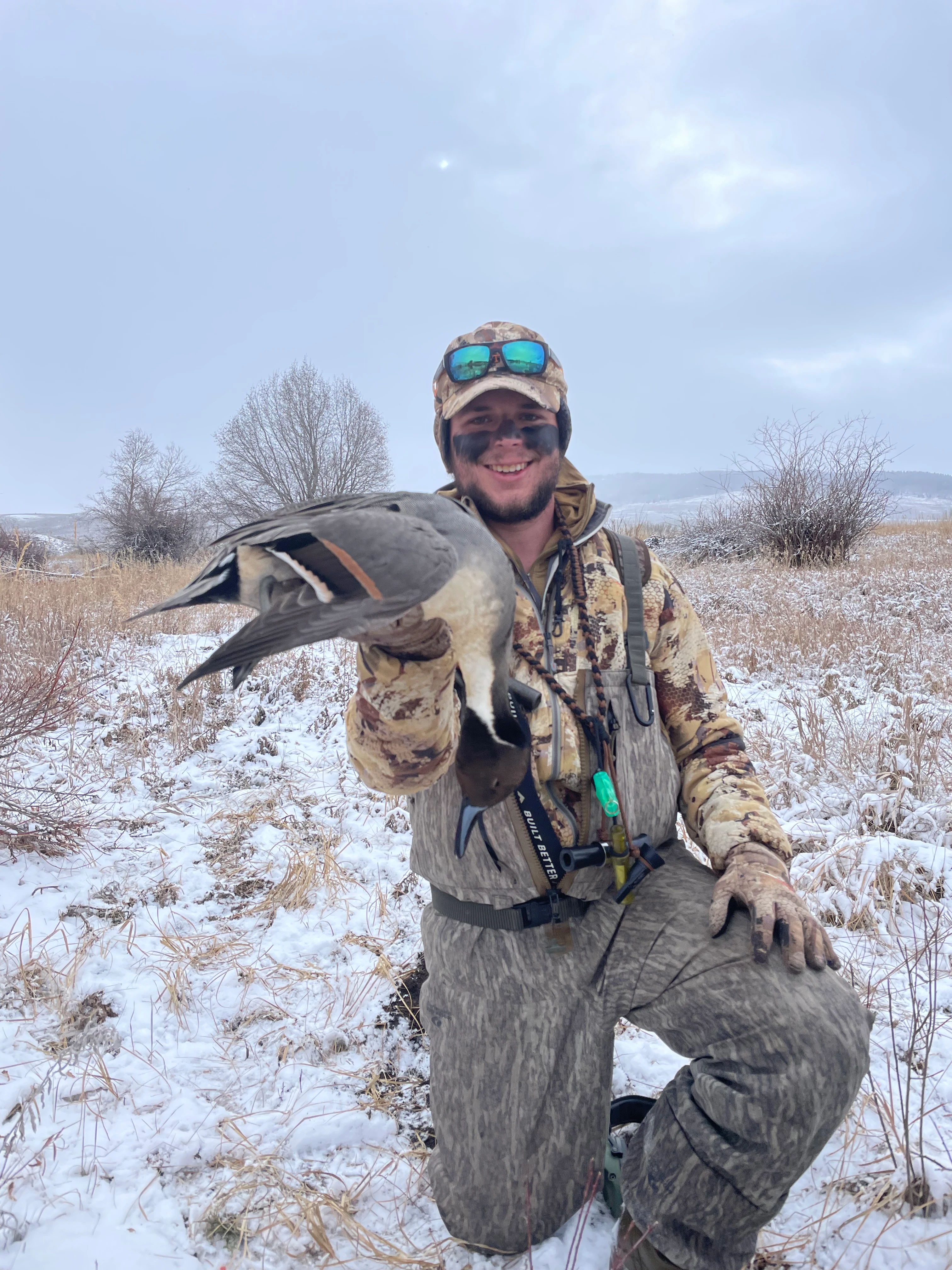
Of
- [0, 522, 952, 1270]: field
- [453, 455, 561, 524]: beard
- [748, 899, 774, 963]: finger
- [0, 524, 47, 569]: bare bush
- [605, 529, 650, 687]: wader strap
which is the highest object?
[0, 524, 47, 569]: bare bush

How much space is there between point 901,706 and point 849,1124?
350 centimetres

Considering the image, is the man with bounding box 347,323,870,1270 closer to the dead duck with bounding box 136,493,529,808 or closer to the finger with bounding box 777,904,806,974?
the finger with bounding box 777,904,806,974

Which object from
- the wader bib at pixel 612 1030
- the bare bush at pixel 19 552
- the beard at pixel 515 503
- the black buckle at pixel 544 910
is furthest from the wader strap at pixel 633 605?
the bare bush at pixel 19 552

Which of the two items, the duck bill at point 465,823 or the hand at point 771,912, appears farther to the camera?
the duck bill at point 465,823

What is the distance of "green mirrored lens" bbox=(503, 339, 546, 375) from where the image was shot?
96.7 inches

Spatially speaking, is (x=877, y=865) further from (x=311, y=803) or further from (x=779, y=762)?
(x=311, y=803)

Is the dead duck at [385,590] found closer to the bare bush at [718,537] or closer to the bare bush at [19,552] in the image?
the bare bush at [19,552]

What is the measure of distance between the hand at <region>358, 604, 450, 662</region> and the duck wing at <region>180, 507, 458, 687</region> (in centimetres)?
10

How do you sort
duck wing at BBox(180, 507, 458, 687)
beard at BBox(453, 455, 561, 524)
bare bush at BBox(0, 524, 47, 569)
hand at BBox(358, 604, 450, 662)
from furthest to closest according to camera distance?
bare bush at BBox(0, 524, 47, 569)
beard at BBox(453, 455, 561, 524)
hand at BBox(358, 604, 450, 662)
duck wing at BBox(180, 507, 458, 687)

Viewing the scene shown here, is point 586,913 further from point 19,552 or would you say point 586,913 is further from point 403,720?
point 19,552

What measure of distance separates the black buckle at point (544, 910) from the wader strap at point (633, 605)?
746 millimetres

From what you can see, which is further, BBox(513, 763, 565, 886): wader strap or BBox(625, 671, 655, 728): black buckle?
BBox(625, 671, 655, 728): black buckle

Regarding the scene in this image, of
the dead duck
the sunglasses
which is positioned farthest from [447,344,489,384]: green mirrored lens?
the dead duck

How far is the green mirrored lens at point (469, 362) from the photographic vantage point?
8.05ft
